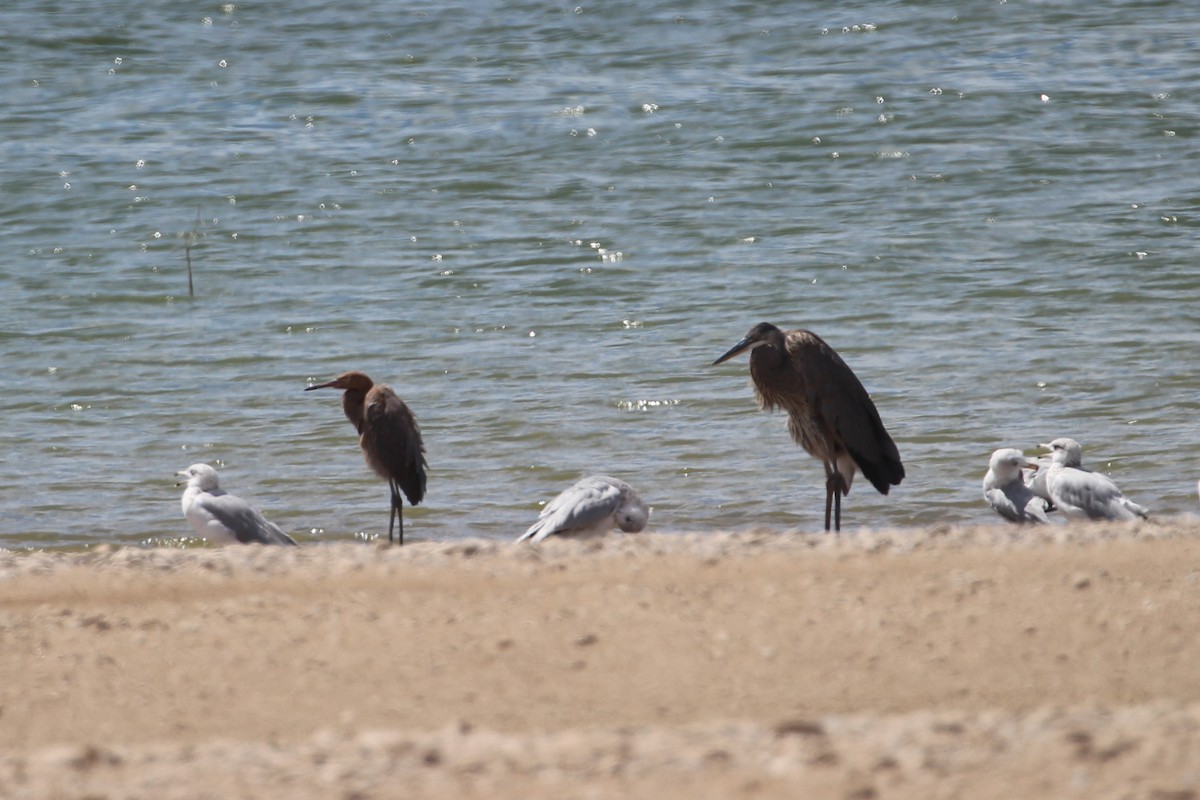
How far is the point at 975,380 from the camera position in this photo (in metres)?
10.9

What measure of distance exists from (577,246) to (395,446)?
668cm

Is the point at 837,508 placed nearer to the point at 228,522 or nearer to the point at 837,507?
the point at 837,507

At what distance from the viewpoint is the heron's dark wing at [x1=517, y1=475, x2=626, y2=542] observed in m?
7.67

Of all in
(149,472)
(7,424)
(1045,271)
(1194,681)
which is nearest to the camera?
(1194,681)

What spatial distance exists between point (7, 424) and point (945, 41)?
12.9 meters

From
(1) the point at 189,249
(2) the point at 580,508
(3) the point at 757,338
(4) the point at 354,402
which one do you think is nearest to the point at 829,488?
(3) the point at 757,338

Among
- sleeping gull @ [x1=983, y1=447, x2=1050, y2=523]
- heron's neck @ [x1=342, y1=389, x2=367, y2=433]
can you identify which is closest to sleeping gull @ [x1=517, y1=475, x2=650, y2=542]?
heron's neck @ [x1=342, y1=389, x2=367, y2=433]

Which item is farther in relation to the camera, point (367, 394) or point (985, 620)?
point (367, 394)

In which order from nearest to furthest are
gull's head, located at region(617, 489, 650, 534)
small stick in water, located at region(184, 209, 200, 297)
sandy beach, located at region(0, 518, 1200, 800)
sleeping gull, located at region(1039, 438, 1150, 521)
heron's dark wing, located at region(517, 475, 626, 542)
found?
1. sandy beach, located at region(0, 518, 1200, 800)
2. heron's dark wing, located at region(517, 475, 626, 542)
3. sleeping gull, located at region(1039, 438, 1150, 521)
4. gull's head, located at region(617, 489, 650, 534)
5. small stick in water, located at region(184, 209, 200, 297)

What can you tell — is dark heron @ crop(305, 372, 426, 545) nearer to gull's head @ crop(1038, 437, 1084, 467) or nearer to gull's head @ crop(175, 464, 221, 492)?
gull's head @ crop(175, 464, 221, 492)

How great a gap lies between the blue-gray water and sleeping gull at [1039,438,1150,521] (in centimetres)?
56

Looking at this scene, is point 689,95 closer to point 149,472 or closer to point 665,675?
point 149,472

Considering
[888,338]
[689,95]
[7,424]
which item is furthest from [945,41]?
[7,424]

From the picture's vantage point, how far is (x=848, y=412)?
8406 millimetres
